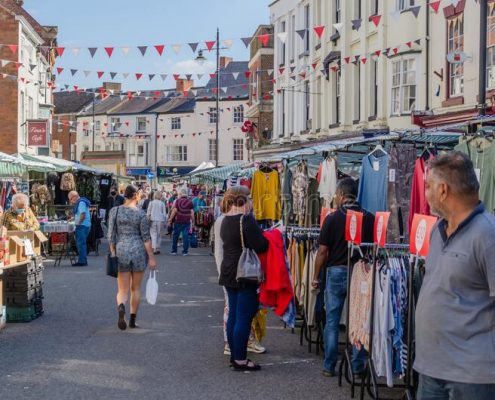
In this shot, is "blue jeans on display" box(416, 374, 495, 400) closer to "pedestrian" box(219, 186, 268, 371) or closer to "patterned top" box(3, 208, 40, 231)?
"pedestrian" box(219, 186, 268, 371)

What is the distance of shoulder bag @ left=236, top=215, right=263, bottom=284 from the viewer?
8.31 meters

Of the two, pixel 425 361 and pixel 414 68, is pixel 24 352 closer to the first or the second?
pixel 425 361

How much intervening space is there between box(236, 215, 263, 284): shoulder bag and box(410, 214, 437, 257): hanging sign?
246cm

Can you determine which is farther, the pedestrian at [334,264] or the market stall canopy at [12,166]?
the market stall canopy at [12,166]

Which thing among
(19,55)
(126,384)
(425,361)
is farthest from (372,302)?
(19,55)

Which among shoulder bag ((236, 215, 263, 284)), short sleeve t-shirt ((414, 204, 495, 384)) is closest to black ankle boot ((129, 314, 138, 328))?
shoulder bag ((236, 215, 263, 284))

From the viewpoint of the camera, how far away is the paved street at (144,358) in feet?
25.1

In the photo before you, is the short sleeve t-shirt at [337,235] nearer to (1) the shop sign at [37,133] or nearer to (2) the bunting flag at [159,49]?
(2) the bunting flag at [159,49]

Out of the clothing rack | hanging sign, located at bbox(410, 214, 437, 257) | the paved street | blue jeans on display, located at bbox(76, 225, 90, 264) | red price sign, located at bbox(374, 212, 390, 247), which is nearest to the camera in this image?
hanging sign, located at bbox(410, 214, 437, 257)

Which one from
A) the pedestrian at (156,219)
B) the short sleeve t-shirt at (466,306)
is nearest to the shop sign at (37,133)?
the pedestrian at (156,219)

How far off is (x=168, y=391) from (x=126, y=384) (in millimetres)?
516

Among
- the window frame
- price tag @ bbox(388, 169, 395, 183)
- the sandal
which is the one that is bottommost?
the sandal

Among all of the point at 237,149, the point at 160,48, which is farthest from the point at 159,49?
the point at 237,149

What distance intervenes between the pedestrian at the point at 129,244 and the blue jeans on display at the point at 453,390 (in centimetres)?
687
